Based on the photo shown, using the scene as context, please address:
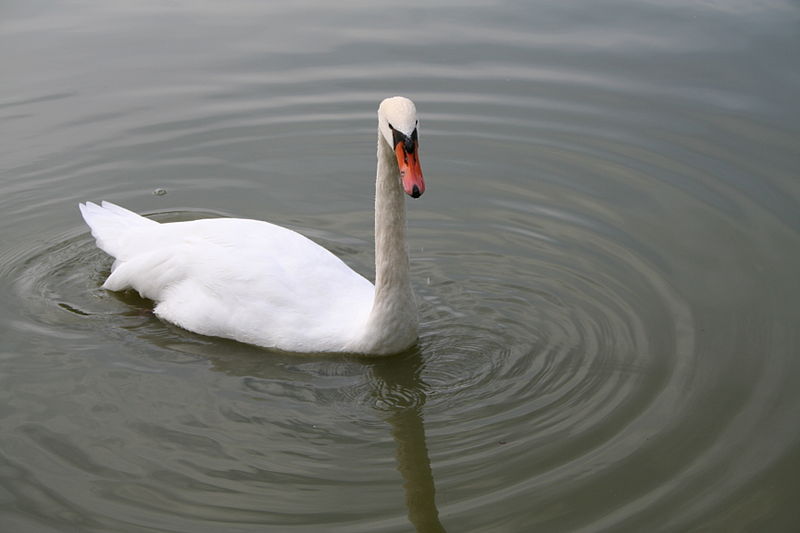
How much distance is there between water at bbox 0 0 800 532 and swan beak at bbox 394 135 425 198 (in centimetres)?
138

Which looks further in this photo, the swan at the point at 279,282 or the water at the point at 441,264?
the swan at the point at 279,282

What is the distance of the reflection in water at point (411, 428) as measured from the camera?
578cm

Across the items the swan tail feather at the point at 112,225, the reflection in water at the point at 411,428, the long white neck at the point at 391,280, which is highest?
the swan tail feather at the point at 112,225

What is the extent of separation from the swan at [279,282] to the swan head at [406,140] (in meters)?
0.05

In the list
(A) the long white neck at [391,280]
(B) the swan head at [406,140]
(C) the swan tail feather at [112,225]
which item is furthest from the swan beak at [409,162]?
(C) the swan tail feather at [112,225]

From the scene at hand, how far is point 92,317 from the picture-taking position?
7.83 metres

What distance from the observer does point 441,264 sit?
8.47 m

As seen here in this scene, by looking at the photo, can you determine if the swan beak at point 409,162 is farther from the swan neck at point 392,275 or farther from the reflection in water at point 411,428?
the reflection in water at point 411,428

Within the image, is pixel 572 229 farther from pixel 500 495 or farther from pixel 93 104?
pixel 93 104

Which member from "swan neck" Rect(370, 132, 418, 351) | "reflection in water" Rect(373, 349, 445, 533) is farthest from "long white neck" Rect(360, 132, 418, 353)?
"reflection in water" Rect(373, 349, 445, 533)

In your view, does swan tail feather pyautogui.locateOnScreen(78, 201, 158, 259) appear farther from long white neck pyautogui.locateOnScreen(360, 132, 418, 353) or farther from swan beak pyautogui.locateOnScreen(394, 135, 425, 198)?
swan beak pyautogui.locateOnScreen(394, 135, 425, 198)

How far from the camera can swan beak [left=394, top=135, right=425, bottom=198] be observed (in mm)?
6277

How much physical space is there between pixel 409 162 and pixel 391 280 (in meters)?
0.97

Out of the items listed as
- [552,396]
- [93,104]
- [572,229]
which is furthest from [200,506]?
[93,104]
